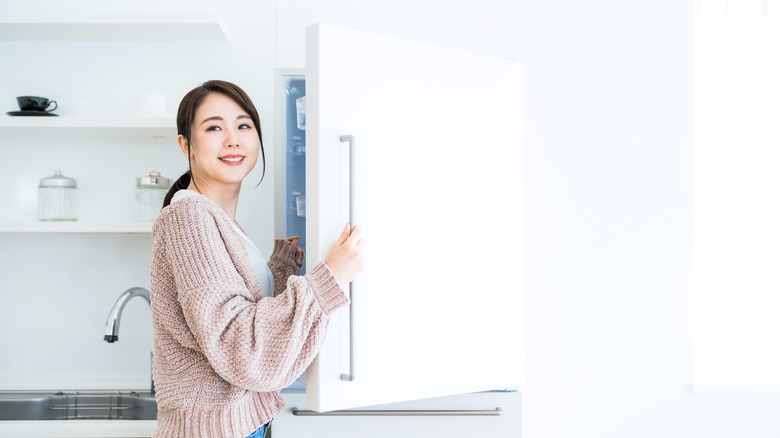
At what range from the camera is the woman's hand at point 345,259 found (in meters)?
1.10

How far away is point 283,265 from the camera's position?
59.1 inches

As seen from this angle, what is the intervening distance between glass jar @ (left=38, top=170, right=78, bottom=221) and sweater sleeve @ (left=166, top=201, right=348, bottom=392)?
3.35 ft

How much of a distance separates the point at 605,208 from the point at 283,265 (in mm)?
1199

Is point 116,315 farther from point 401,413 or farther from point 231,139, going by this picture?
point 401,413

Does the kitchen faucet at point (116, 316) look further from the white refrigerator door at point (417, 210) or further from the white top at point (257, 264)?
the white refrigerator door at point (417, 210)

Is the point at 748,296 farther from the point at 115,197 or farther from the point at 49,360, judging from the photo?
the point at 49,360

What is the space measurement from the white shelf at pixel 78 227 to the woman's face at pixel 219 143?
0.52 m

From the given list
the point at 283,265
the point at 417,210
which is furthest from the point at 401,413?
the point at 417,210

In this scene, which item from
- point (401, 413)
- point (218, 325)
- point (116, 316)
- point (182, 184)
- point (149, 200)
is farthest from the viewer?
point (149, 200)

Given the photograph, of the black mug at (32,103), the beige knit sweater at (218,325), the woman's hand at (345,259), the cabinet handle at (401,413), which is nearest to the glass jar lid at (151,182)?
the black mug at (32,103)

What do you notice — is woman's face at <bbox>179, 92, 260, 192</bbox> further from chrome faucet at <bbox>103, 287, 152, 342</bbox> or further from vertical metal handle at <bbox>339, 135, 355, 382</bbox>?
chrome faucet at <bbox>103, 287, 152, 342</bbox>

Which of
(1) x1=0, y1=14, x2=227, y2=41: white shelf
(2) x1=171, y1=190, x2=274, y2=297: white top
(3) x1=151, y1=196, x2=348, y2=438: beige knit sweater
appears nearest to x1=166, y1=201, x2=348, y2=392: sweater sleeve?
(3) x1=151, y1=196, x2=348, y2=438: beige knit sweater

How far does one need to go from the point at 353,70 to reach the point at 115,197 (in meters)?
1.21

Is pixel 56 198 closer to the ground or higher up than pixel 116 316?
higher up
